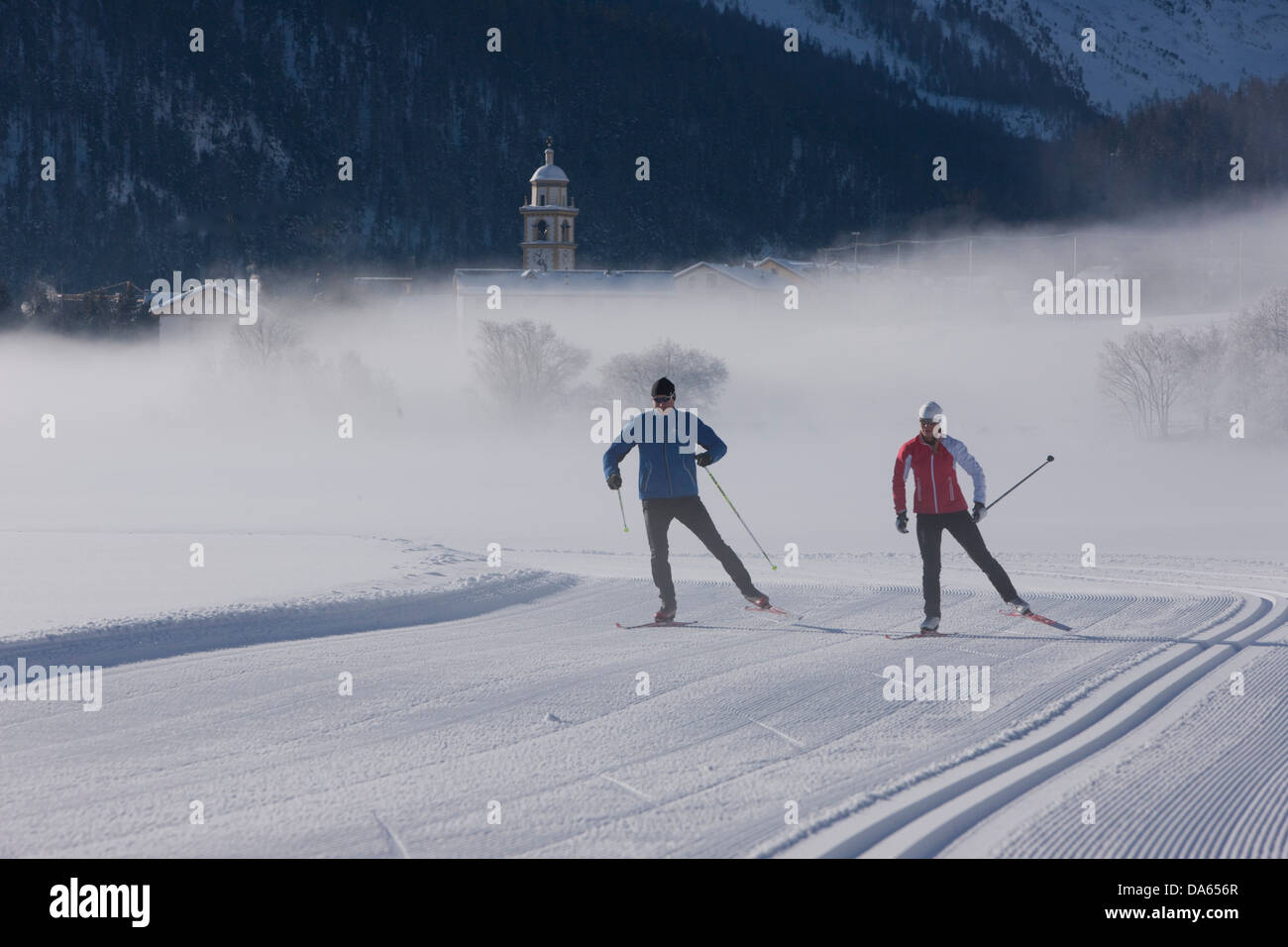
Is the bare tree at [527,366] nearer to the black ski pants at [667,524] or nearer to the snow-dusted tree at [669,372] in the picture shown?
the snow-dusted tree at [669,372]

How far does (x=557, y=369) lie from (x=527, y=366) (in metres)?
1.44

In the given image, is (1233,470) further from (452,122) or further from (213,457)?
(452,122)

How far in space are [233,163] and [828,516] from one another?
155263mm

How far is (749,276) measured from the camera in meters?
102

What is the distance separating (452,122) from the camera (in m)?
183

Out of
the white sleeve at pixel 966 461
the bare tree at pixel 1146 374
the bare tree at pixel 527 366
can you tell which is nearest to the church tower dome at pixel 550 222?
the bare tree at pixel 527 366

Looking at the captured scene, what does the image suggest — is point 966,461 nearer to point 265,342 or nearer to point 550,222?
point 265,342

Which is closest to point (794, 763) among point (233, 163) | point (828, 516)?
point (828, 516)

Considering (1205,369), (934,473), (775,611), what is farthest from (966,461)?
(1205,369)

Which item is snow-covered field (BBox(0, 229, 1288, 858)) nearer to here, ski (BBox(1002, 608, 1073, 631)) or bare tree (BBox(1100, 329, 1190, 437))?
ski (BBox(1002, 608, 1073, 631))

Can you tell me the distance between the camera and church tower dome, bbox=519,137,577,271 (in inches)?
4026

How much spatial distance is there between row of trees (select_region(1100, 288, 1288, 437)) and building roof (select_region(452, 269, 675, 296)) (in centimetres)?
3713

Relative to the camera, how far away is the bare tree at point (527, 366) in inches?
2761

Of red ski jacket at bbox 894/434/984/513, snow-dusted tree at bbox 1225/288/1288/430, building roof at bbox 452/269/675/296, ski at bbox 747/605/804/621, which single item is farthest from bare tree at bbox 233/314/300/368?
red ski jacket at bbox 894/434/984/513
